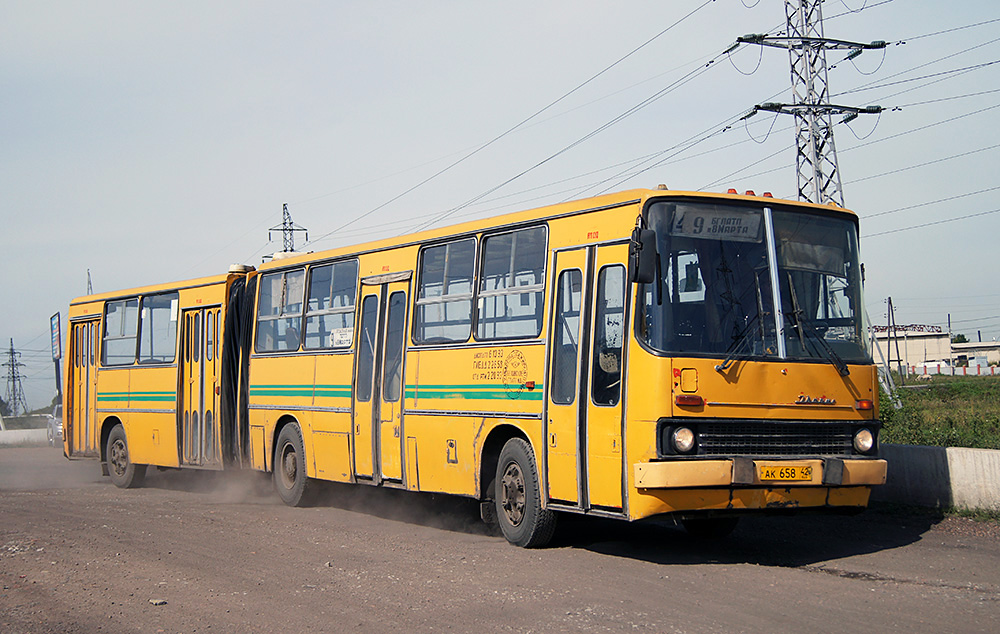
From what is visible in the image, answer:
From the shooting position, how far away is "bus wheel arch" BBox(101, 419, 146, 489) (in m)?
18.6

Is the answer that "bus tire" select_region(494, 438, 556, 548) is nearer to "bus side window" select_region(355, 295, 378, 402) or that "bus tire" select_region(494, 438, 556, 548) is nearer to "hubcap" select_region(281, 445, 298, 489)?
"bus side window" select_region(355, 295, 378, 402)

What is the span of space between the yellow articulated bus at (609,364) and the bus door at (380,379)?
1.1 inches

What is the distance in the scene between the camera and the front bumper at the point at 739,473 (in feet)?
29.0

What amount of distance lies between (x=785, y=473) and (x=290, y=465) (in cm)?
830

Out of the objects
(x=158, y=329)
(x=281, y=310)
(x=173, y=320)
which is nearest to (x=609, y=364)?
(x=281, y=310)

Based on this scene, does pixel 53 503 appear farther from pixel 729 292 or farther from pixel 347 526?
pixel 729 292

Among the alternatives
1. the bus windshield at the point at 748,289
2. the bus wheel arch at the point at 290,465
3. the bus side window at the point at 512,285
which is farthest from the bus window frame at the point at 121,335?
the bus windshield at the point at 748,289

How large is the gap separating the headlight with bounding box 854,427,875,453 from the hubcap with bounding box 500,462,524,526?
3.19m

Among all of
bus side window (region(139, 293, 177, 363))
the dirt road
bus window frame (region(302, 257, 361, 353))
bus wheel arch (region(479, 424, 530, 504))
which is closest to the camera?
the dirt road

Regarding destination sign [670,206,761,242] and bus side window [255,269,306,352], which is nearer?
destination sign [670,206,761,242]

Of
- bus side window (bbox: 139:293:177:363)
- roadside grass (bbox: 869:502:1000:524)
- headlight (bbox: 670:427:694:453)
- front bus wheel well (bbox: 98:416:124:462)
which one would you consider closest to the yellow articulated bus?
headlight (bbox: 670:427:694:453)

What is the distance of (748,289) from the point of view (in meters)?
9.52

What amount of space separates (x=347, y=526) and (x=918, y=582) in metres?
6.69

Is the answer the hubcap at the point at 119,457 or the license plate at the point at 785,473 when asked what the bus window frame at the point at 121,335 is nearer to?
the hubcap at the point at 119,457
